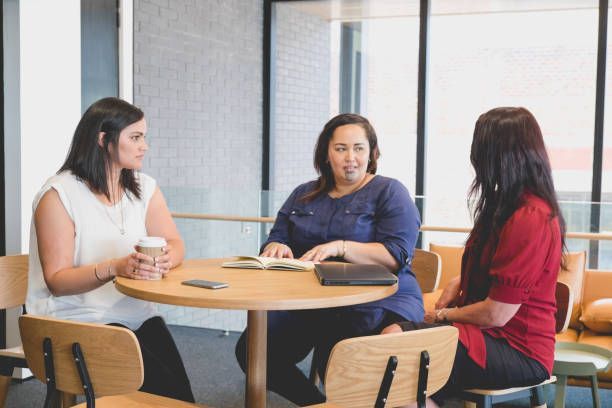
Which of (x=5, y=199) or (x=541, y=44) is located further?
(x=541, y=44)

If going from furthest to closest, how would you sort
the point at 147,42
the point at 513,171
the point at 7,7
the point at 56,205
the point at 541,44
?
the point at 541,44
the point at 147,42
the point at 7,7
the point at 56,205
the point at 513,171

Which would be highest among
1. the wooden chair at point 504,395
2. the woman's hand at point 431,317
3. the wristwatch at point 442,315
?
the wristwatch at point 442,315

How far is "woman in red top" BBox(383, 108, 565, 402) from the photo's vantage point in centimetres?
213

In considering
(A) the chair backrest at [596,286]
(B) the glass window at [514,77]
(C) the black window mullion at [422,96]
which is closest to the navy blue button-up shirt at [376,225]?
(A) the chair backrest at [596,286]

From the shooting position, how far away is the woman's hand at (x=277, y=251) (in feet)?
8.93

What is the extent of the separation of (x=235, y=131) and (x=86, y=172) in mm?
3864

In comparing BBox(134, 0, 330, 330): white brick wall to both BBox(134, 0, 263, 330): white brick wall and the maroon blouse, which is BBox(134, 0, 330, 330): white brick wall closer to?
BBox(134, 0, 263, 330): white brick wall

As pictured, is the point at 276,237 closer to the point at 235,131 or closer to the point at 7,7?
the point at 7,7

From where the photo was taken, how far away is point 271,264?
2518 millimetres

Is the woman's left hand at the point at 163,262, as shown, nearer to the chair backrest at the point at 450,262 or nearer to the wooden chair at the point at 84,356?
the wooden chair at the point at 84,356

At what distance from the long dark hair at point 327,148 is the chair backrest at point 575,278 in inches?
55.0

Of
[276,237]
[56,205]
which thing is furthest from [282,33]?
[56,205]

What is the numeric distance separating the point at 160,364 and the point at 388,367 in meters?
0.89

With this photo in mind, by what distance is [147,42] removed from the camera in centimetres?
524
